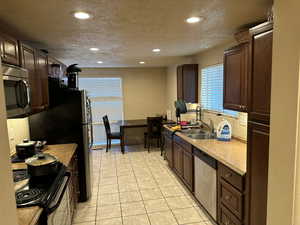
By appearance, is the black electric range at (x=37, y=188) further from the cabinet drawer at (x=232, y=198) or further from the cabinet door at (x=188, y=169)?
the cabinet door at (x=188, y=169)

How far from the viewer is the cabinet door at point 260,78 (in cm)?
144

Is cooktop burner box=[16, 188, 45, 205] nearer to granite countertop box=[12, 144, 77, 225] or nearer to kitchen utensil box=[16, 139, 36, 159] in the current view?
granite countertop box=[12, 144, 77, 225]

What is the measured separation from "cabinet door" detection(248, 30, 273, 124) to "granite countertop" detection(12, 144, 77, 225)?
1.71 m

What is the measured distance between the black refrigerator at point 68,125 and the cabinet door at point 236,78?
2076mm

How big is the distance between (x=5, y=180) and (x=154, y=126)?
4.79 meters

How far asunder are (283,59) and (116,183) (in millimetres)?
3557

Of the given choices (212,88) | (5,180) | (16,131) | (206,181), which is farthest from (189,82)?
(5,180)

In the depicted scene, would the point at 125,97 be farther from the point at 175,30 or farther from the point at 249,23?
the point at 249,23

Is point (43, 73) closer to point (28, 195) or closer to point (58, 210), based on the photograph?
point (28, 195)

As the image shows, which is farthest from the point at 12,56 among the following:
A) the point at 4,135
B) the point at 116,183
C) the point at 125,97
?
the point at 125,97

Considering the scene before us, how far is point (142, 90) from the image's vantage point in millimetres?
6477

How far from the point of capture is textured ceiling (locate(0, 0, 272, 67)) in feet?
5.45

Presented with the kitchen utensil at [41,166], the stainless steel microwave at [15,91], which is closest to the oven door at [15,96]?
the stainless steel microwave at [15,91]

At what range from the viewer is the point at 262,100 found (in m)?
1.50
